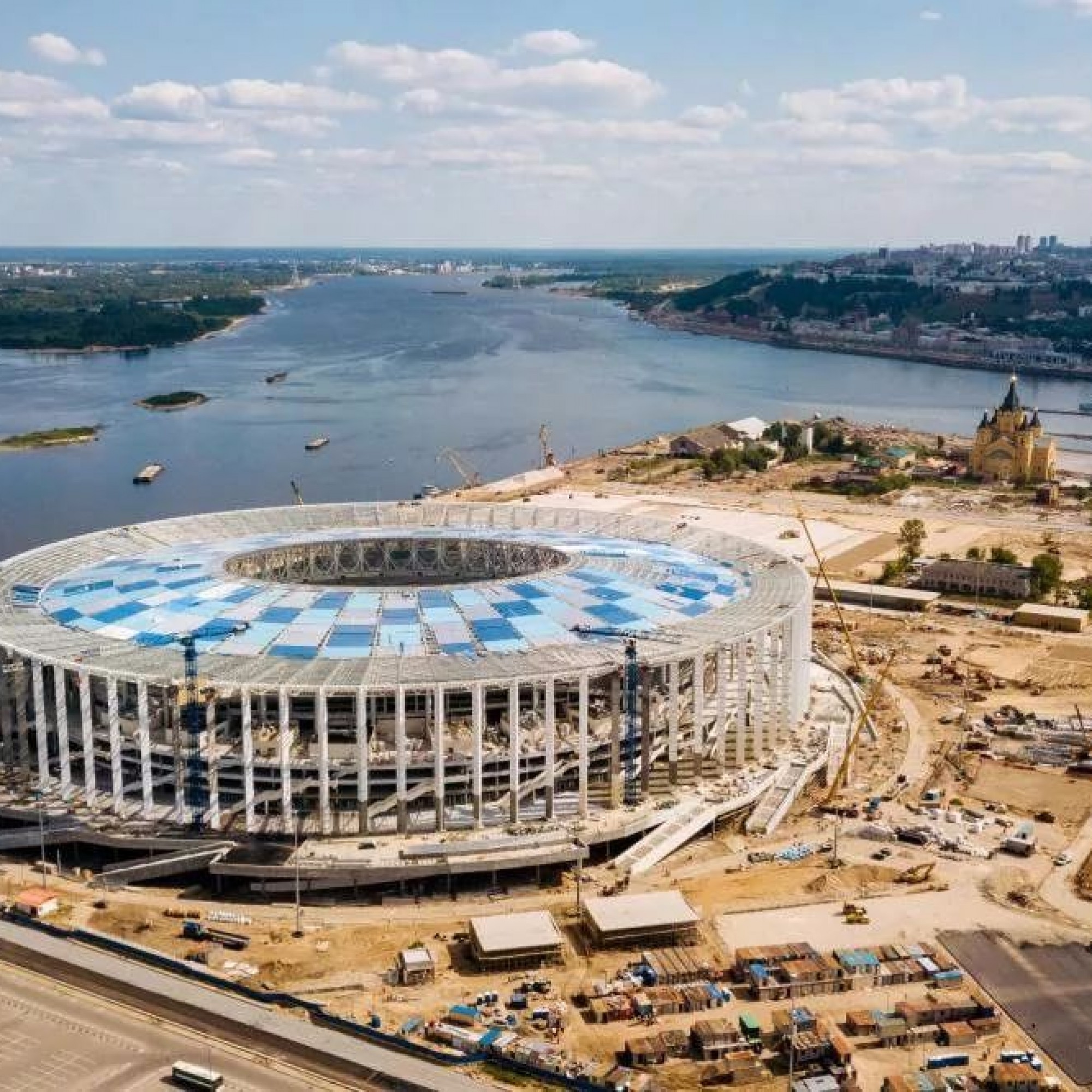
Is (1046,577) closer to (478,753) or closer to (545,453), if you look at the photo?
(478,753)

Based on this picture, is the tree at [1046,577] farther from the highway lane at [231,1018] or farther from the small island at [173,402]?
the small island at [173,402]

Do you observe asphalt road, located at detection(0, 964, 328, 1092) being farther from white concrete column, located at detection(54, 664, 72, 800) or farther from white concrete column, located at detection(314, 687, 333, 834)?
white concrete column, located at detection(54, 664, 72, 800)

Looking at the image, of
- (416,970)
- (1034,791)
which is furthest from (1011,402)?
(416,970)

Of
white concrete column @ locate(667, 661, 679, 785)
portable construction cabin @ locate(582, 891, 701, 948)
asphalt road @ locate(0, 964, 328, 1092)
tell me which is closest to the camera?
asphalt road @ locate(0, 964, 328, 1092)

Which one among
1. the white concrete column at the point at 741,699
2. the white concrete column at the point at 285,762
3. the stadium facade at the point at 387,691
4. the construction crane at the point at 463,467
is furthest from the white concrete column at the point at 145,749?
the construction crane at the point at 463,467

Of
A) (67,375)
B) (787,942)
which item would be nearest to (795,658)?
(787,942)

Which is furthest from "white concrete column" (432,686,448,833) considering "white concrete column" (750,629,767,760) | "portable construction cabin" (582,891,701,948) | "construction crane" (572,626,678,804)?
"white concrete column" (750,629,767,760)

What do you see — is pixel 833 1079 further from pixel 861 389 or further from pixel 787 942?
pixel 861 389
